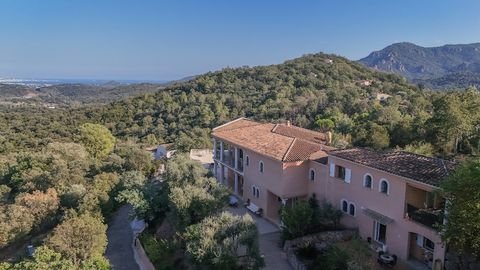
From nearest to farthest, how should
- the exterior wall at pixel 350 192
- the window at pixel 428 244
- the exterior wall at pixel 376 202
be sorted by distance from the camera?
1. the window at pixel 428 244
2. the exterior wall at pixel 376 202
3. the exterior wall at pixel 350 192

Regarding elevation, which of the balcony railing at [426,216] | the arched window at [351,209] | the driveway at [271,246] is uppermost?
the balcony railing at [426,216]

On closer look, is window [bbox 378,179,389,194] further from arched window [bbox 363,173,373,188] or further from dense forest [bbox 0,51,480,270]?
dense forest [bbox 0,51,480,270]

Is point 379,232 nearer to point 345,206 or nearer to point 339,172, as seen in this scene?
point 345,206

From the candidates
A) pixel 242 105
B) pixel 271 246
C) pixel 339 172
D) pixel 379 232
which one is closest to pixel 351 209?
pixel 379 232

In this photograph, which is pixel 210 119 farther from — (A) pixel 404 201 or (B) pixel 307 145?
(A) pixel 404 201

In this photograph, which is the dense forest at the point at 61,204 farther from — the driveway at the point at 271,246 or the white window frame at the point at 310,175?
the white window frame at the point at 310,175

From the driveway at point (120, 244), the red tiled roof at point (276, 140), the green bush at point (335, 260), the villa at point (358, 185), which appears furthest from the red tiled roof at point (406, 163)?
the driveway at point (120, 244)
